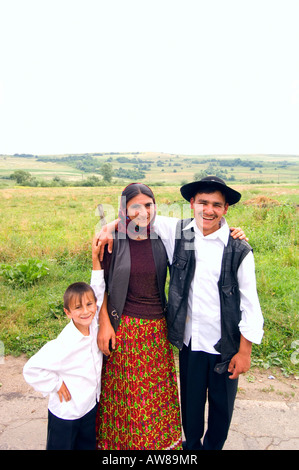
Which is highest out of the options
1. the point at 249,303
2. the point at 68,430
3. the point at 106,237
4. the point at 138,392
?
the point at 106,237

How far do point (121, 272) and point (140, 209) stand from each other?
1.34 feet

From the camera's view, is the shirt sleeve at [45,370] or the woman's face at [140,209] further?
the woman's face at [140,209]

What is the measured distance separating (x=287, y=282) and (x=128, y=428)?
397cm

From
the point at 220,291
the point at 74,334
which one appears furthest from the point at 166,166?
the point at 74,334

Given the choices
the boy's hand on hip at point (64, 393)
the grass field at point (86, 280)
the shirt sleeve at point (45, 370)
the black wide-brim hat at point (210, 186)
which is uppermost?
the black wide-brim hat at point (210, 186)

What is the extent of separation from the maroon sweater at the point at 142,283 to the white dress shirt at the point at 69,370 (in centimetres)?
23

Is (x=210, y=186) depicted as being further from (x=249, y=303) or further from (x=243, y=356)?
(x=243, y=356)

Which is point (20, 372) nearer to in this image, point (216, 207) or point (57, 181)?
point (216, 207)

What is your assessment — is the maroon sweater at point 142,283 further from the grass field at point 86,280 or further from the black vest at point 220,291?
the grass field at point 86,280

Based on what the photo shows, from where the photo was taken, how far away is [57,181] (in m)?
48.3

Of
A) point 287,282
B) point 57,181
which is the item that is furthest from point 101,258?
point 57,181

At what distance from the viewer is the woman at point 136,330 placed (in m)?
2.23

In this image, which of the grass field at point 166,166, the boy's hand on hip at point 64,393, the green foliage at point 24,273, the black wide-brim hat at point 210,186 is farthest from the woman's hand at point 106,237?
the grass field at point 166,166

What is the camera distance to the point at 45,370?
2.01m
